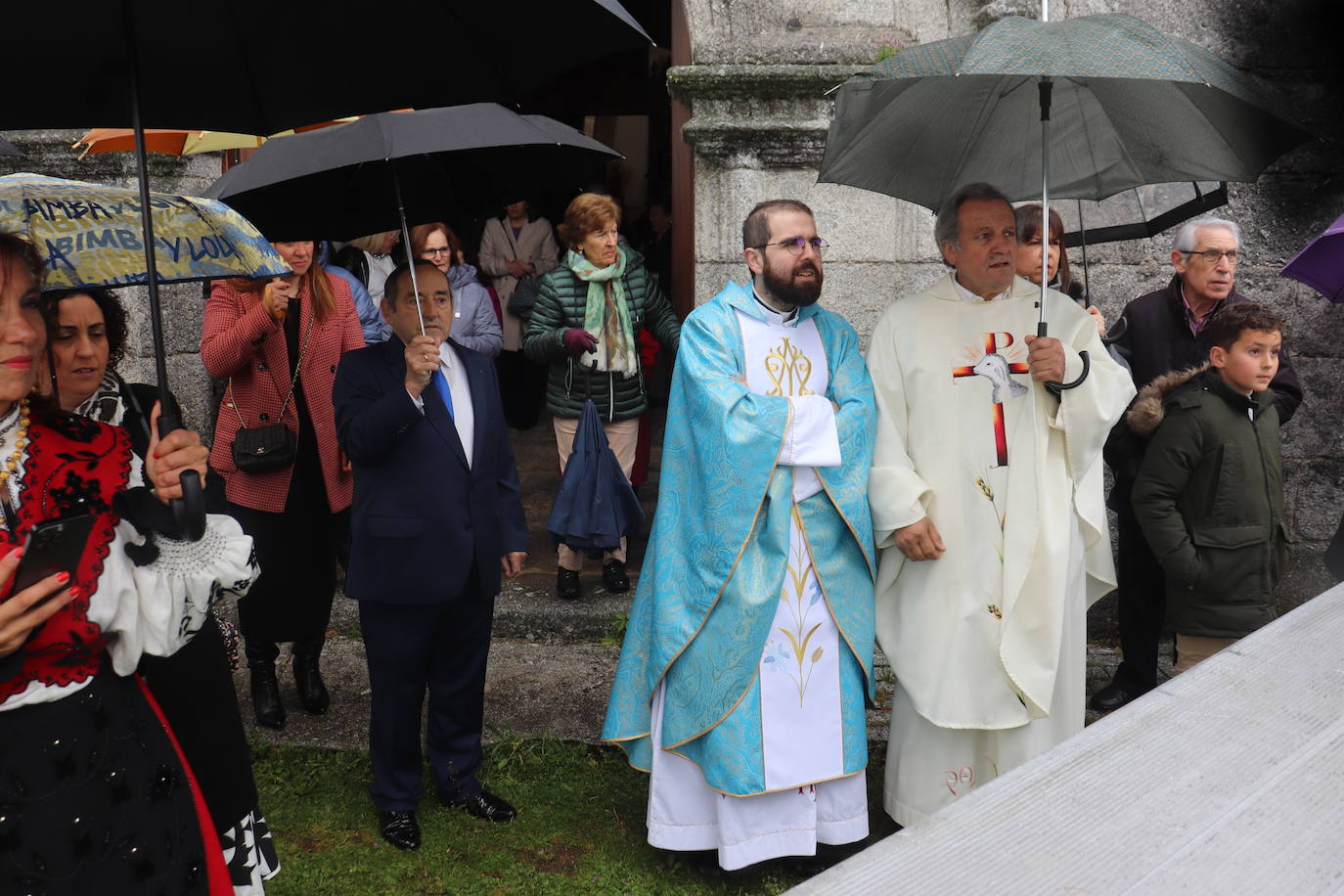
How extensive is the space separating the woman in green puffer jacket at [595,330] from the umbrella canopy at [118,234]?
259 centimetres

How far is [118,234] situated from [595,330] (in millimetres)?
2970

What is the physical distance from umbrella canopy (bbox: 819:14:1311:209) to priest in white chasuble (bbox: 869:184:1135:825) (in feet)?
0.84

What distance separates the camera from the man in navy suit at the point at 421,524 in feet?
11.6

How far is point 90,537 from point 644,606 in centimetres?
179

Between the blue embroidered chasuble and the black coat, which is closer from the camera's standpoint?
the blue embroidered chasuble

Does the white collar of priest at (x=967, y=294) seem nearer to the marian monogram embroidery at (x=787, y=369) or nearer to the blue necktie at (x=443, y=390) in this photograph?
the marian monogram embroidery at (x=787, y=369)

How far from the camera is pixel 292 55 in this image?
8.73 ft

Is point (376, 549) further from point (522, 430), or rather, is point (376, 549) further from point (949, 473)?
point (522, 430)

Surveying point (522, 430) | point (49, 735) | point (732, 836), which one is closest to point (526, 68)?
point (49, 735)

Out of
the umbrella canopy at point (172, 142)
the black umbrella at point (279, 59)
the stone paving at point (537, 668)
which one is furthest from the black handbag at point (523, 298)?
the black umbrella at point (279, 59)

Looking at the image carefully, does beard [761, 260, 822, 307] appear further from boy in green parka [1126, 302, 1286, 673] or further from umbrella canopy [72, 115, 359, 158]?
umbrella canopy [72, 115, 359, 158]

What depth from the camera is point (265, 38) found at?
260 centimetres

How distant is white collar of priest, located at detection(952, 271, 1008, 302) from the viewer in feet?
11.8

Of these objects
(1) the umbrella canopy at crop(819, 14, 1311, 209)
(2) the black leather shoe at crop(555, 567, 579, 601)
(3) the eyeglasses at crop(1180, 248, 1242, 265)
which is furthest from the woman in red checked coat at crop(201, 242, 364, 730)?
(3) the eyeglasses at crop(1180, 248, 1242, 265)
